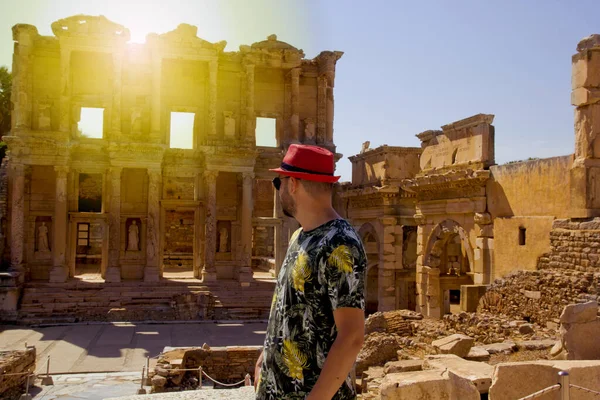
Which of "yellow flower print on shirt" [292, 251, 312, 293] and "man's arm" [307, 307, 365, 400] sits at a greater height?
"yellow flower print on shirt" [292, 251, 312, 293]

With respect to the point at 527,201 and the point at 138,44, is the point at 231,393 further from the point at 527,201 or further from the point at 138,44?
the point at 138,44

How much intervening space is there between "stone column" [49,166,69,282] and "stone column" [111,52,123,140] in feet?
8.00

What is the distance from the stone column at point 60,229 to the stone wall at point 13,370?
10338 mm

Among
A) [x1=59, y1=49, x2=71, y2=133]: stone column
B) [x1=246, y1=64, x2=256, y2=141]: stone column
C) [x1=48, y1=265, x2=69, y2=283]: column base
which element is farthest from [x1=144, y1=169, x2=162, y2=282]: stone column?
[x1=246, y1=64, x2=256, y2=141]: stone column

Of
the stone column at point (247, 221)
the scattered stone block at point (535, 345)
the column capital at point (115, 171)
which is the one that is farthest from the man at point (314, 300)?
the column capital at point (115, 171)

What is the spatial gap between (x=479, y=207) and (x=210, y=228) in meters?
12.0

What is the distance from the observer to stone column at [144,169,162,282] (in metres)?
23.4

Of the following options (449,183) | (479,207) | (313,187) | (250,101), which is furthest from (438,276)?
(313,187)

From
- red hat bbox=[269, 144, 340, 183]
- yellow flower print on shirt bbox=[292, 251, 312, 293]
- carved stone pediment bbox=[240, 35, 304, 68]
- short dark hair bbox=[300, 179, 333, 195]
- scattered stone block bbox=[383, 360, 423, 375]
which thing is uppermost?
carved stone pediment bbox=[240, 35, 304, 68]

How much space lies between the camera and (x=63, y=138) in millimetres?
23250

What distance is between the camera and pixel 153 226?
23.8 meters

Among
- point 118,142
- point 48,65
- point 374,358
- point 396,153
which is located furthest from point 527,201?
point 48,65

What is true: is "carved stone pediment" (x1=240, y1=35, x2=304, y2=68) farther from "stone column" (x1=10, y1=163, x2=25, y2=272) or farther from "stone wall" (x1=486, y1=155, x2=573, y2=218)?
"stone wall" (x1=486, y1=155, x2=573, y2=218)

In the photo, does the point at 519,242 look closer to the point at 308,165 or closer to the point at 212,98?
the point at 308,165
